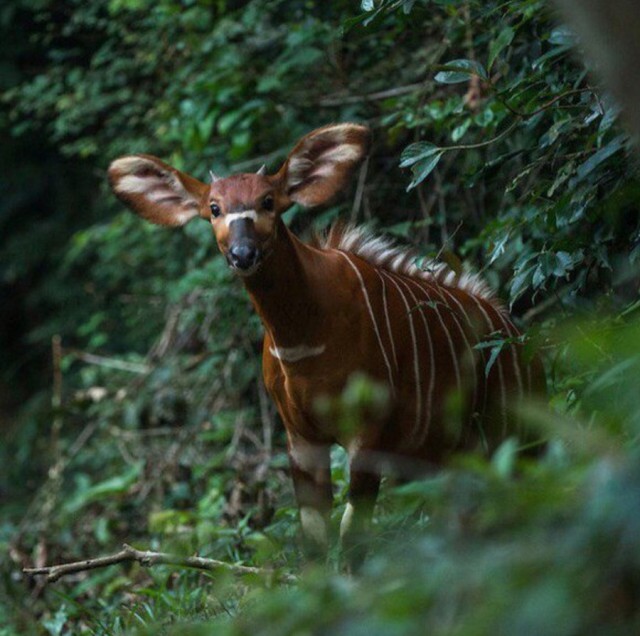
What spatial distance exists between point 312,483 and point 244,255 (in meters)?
0.99

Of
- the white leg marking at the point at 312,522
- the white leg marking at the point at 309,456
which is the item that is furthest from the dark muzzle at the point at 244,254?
the white leg marking at the point at 312,522

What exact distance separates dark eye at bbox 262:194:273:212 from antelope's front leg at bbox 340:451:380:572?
103 centimetres

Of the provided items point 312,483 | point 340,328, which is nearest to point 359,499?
point 312,483

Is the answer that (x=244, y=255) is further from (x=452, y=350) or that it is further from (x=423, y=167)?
(x=452, y=350)

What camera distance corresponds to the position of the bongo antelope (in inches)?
192

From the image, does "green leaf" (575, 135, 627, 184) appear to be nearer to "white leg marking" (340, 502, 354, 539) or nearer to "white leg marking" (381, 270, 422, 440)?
"white leg marking" (381, 270, 422, 440)

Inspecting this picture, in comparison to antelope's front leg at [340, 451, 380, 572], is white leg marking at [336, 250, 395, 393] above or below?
above

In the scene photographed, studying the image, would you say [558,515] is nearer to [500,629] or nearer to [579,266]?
[500,629]

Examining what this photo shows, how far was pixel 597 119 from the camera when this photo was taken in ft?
15.4

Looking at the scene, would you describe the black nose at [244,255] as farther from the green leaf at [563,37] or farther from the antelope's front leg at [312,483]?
the green leaf at [563,37]

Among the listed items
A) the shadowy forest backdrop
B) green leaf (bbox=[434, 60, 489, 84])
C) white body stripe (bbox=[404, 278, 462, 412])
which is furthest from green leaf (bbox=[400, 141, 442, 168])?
white body stripe (bbox=[404, 278, 462, 412])

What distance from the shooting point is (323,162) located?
535cm

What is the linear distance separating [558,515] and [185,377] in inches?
272

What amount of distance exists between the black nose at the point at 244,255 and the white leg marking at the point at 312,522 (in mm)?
1034
